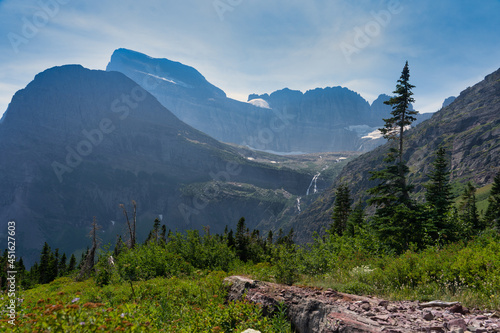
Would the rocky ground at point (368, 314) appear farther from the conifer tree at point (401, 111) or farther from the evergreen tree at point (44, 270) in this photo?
the evergreen tree at point (44, 270)

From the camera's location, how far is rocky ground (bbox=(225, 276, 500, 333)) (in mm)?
4926

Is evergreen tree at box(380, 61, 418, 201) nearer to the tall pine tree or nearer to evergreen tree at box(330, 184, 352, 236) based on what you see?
the tall pine tree

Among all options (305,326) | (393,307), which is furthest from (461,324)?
(305,326)

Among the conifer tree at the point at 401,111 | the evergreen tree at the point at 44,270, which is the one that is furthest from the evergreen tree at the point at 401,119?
the evergreen tree at the point at 44,270

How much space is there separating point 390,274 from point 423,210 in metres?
13.9

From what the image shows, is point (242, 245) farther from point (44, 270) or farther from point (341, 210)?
point (44, 270)

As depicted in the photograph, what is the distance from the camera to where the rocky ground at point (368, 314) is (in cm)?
493

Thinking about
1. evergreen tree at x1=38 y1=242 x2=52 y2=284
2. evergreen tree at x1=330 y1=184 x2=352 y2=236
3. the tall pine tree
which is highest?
the tall pine tree

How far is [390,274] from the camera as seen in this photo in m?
8.62

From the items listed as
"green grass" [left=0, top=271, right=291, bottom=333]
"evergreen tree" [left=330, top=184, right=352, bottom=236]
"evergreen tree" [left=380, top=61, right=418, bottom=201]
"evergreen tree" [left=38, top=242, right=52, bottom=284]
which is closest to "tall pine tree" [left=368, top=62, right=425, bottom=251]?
"evergreen tree" [left=380, top=61, right=418, bottom=201]

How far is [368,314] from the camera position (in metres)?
5.83

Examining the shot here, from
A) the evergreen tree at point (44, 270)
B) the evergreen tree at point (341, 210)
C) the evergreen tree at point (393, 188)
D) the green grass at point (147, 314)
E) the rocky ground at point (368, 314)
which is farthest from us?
the evergreen tree at point (44, 270)

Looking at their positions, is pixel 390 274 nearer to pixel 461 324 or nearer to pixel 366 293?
pixel 366 293

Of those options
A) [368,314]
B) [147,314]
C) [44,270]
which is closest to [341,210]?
[368,314]
